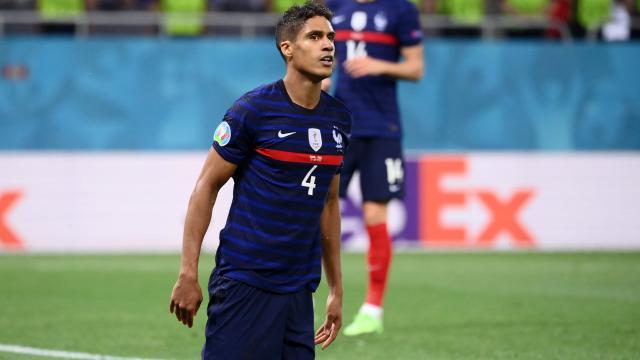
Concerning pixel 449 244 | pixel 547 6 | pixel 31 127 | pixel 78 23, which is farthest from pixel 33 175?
pixel 547 6

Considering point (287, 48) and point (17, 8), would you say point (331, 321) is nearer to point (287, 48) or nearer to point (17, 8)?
point (287, 48)

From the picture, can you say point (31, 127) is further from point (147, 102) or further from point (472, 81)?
point (472, 81)

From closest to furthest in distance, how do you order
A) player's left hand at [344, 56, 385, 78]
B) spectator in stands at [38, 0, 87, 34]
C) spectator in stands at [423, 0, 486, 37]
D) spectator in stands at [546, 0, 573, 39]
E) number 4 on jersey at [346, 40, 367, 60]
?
player's left hand at [344, 56, 385, 78] < number 4 on jersey at [346, 40, 367, 60] < spectator in stands at [38, 0, 87, 34] < spectator in stands at [423, 0, 486, 37] < spectator in stands at [546, 0, 573, 39]

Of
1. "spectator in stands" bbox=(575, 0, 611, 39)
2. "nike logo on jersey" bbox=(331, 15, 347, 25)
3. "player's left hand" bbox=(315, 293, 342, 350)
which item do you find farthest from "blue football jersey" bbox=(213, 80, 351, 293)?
"spectator in stands" bbox=(575, 0, 611, 39)

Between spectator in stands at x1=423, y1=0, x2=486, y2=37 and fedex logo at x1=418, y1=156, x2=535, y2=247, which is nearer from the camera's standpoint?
fedex logo at x1=418, y1=156, x2=535, y2=247

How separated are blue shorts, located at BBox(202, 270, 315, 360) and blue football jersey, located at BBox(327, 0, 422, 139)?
3.94 meters

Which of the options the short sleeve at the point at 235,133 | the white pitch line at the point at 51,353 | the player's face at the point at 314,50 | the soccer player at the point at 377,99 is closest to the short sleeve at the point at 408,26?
the soccer player at the point at 377,99

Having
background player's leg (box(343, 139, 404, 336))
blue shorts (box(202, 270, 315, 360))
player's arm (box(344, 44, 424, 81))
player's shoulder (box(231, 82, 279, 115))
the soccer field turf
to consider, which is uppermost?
player's shoulder (box(231, 82, 279, 115))

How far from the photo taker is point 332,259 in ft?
17.3

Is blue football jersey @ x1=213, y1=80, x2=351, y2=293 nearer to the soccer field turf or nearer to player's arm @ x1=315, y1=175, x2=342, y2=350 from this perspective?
player's arm @ x1=315, y1=175, x2=342, y2=350

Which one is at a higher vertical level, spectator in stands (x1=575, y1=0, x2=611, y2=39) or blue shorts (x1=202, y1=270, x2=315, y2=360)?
blue shorts (x1=202, y1=270, x2=315, y2=360)

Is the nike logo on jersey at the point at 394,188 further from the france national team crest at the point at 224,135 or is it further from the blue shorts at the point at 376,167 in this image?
the france national team crest at the point at 224,135

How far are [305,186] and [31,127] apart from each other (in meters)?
13.3

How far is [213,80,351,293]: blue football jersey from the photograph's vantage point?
485cm
